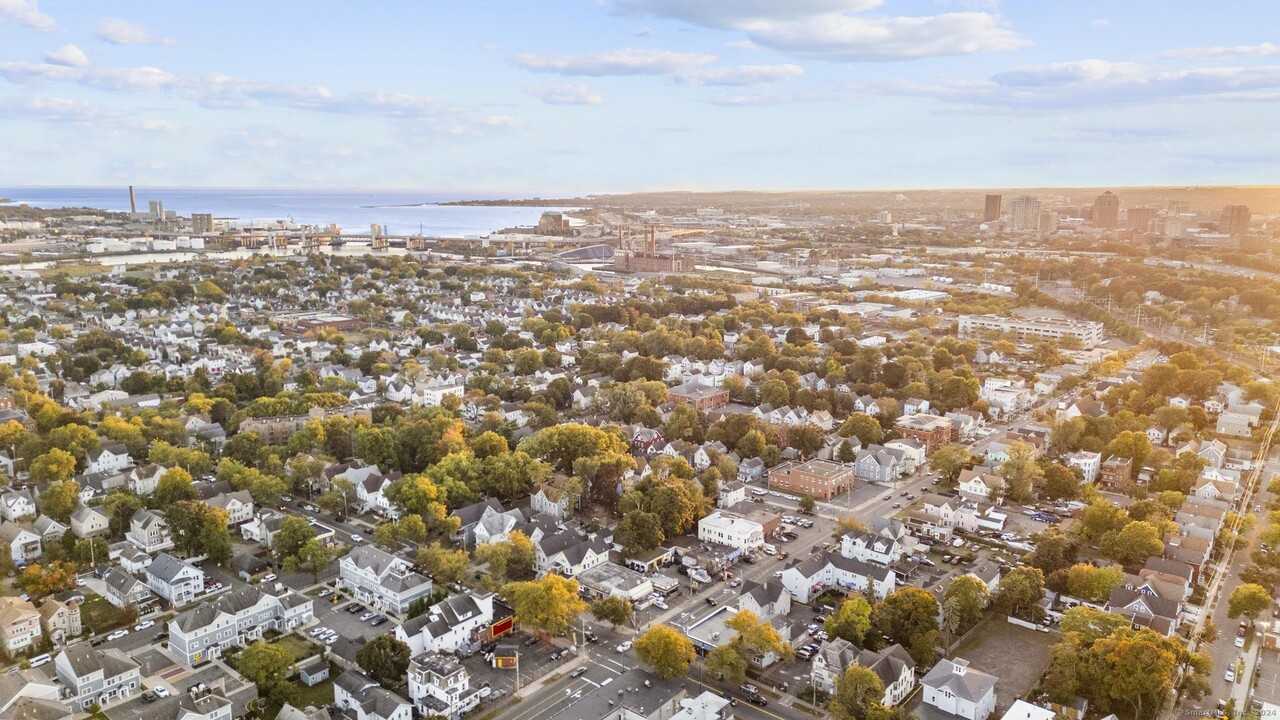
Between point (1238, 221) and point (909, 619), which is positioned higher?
point (1238, 221)

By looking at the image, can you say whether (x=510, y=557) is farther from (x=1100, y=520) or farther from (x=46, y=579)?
(x=1100, y=520)

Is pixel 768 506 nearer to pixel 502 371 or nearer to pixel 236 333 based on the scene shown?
pixel 502 371

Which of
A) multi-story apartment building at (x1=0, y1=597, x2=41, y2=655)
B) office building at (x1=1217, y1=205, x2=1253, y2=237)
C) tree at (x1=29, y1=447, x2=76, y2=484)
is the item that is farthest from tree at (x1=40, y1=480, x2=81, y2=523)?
office building at (x1=1217, y1=205, x2=1253, y2=237)

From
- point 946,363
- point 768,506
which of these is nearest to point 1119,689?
point 768,506

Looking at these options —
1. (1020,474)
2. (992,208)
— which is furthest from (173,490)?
(992,208)

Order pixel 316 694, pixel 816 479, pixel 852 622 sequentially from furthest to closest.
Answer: pixel 816 479 → pixel 852 622 → pixel 316 694

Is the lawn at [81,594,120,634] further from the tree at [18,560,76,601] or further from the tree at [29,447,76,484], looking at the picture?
the tree at [29,447,76,484]
